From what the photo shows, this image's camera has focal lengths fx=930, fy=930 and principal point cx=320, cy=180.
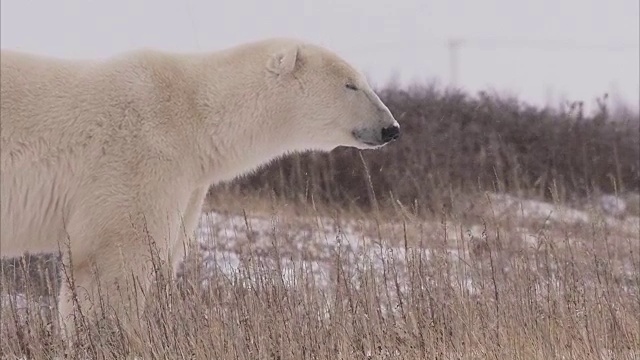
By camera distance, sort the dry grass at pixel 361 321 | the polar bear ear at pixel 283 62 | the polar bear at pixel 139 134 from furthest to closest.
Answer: the polar bear ear at pixel 283 62 < the polar bear at pixel 139 134 < the dry grass at pixel 361 321

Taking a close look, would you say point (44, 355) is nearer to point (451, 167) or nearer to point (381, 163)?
point (381, 163)

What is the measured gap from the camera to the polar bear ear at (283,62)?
14.3 ft

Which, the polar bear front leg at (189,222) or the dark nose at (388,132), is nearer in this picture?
the polar bear front leg at (189,222)

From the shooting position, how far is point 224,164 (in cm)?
434

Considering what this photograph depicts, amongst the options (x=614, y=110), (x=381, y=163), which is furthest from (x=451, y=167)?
(x=614, y=110)

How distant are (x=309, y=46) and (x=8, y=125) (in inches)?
59.7

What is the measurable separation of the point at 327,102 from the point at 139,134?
936 mm

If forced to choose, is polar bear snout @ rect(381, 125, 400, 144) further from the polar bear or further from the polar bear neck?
the polar bear neck

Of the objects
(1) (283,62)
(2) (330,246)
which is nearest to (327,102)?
(1) (283,62)

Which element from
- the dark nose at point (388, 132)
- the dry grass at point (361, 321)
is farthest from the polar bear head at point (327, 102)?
the dry grass at point (361, 321)

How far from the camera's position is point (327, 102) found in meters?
4.44

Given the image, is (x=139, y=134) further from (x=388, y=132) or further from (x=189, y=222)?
(x=388, y=132)

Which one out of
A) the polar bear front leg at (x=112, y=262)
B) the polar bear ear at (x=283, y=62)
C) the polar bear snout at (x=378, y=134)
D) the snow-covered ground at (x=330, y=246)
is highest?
the polar bear ear at (x=283, y=62)

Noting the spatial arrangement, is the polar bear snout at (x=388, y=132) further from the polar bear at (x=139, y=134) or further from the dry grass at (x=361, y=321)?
the dry grass at (x=361, y=321)
